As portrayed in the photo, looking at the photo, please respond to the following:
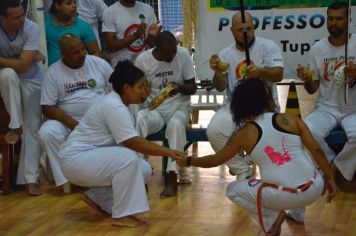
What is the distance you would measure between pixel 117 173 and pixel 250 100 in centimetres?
98

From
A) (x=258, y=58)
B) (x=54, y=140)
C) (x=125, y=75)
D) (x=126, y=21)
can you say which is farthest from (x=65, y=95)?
(x=258, y=58)

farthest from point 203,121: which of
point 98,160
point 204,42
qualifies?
point 98,160

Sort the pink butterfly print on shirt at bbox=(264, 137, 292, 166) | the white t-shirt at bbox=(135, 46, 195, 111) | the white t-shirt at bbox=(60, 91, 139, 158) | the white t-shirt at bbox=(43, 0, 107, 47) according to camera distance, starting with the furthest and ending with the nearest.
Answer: the white t-shirt at bbox=(43, 0, 107, 47), the white t-shirt at bbox=(135, 46, 195, 111), the white t-shirt at bbox=(60, 91, 139, 158), the pink butterfly print on shirt at bbox=(264, 137, 292, 166)

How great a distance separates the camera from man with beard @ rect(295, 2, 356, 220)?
4527mm

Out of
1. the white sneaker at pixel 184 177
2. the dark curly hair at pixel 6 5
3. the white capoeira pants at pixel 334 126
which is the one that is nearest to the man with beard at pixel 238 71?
the white capoeira pants at pixel 334 126

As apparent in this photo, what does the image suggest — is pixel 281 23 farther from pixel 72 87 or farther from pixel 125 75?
pixel 125 75

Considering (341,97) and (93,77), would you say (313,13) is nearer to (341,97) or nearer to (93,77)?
(341,97)

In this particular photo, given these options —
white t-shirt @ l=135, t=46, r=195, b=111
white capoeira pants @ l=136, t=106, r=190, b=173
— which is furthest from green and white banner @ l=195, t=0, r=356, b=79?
white capoeira pants @ l=136, t=106, r=190, b=173

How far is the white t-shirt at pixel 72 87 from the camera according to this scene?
15.6 ft

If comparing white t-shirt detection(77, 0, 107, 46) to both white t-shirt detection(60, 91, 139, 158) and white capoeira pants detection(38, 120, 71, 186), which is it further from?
white t-shirt detection(60, 91, 139, 158)

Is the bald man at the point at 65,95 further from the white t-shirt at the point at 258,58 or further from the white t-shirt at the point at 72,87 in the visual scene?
the white t-shirt at the point at 258,58

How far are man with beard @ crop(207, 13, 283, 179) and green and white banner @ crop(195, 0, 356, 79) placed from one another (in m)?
0.60

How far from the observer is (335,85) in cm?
468

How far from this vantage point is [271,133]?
3.37 meters
